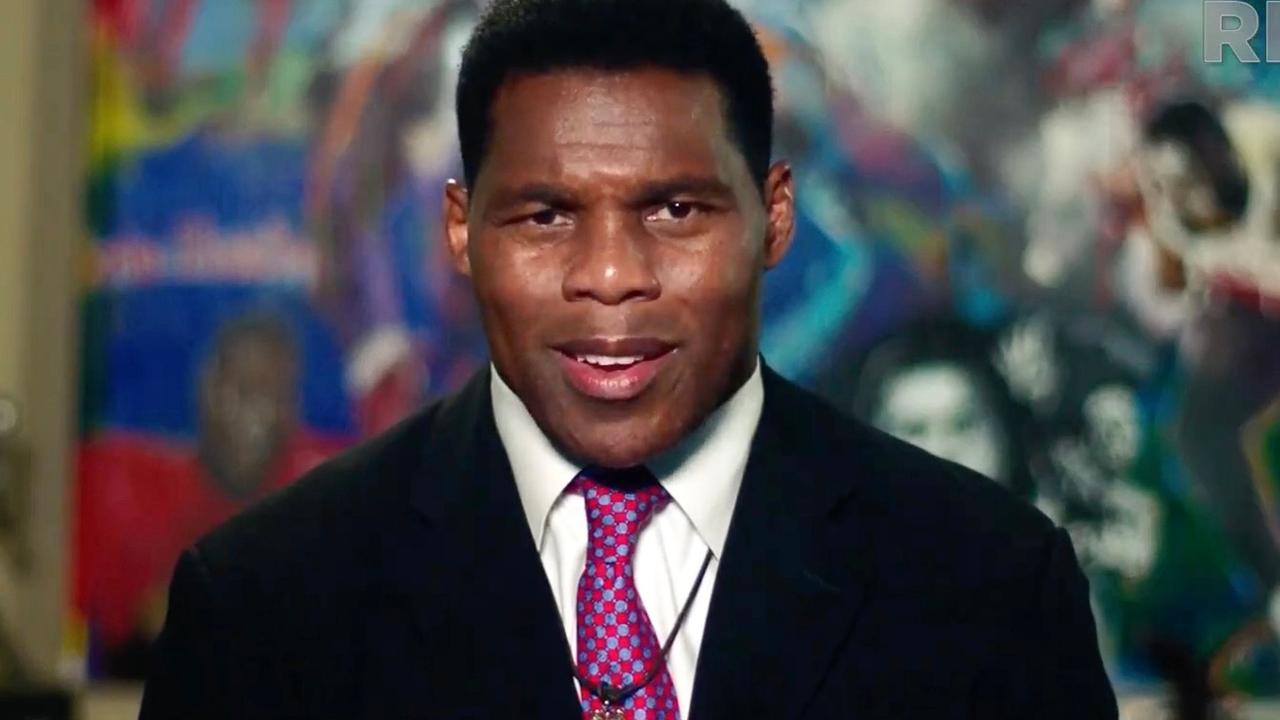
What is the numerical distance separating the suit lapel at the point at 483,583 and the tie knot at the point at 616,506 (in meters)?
0.04

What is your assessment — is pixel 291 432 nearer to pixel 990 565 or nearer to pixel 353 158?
pixel 353 158

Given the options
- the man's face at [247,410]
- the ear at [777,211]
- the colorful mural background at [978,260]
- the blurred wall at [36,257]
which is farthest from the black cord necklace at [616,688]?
the blurred wall at [36,257]

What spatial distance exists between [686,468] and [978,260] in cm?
97

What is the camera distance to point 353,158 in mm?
2041

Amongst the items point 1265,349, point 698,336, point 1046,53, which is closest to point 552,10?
point 698,336

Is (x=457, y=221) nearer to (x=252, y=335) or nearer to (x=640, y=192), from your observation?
(x=640, y=192)

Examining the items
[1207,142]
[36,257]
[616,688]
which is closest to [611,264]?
[616,688]

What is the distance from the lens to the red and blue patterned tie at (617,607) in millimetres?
1004

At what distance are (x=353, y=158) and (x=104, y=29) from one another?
14.0 inches

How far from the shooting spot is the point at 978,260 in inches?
76.7

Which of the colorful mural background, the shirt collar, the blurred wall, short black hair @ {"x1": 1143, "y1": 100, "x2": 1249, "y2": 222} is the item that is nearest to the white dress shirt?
the shirt collar

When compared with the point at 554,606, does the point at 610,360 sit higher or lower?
higher

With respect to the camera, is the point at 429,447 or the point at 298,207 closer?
the point at 429,447

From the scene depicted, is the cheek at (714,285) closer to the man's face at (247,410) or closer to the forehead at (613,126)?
the forehead at (613,126)
